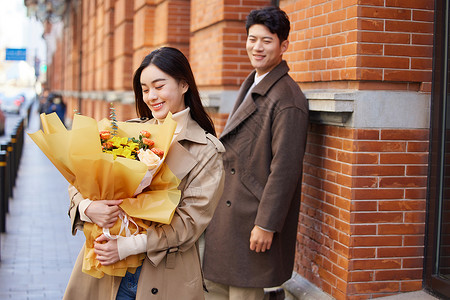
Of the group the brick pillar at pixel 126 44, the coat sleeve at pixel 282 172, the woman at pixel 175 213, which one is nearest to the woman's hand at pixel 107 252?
the woman at pixel 175 213

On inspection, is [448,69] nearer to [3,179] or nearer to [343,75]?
[343,75]

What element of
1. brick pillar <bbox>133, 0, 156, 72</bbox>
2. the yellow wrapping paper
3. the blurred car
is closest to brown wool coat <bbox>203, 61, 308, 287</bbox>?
the yellow wrapping paper

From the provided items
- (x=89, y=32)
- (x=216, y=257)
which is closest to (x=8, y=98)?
(x=89, y=32)

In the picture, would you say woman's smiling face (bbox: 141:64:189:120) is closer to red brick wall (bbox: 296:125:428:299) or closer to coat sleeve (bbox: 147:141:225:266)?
coat sleeve (bbox: 147:141:225:266)

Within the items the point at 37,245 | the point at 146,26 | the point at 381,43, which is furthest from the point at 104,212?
the point at 146,26

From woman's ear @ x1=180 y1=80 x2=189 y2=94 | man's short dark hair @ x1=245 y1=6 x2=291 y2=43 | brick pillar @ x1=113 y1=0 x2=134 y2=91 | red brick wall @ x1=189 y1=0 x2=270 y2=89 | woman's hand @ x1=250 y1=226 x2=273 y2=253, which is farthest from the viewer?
brick pillar @ x1=113 y1=0 x2=134 y2=91

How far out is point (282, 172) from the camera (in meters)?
4.07

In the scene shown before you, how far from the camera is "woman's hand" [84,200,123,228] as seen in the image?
108 inches

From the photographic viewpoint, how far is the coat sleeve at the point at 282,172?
407 centimetres

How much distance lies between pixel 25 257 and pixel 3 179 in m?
1.48

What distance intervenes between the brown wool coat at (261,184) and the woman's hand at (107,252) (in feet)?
4.86

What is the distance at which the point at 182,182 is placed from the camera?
9.75 feet

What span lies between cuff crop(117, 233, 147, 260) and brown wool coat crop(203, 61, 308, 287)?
140cm

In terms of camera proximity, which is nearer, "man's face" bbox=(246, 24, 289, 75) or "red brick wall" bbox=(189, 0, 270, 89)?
"man's face" bbox=(246, 24, 289, 75)
